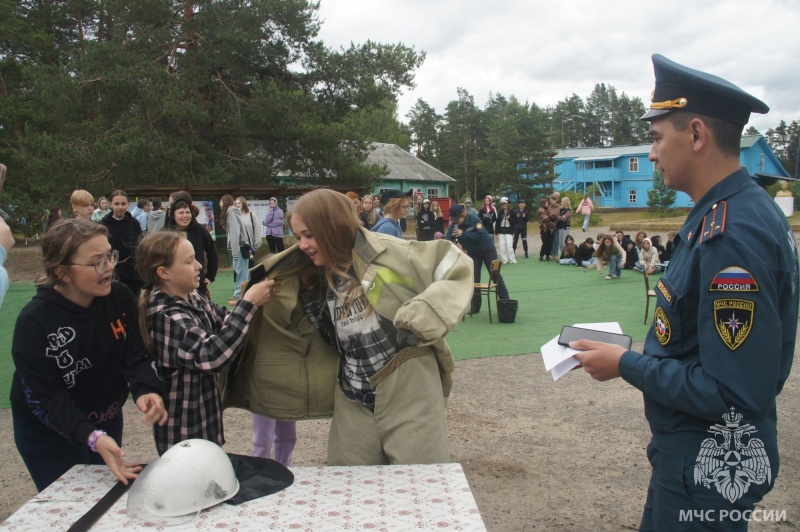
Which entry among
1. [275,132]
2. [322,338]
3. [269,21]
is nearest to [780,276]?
[322,338]

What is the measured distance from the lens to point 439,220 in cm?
1733

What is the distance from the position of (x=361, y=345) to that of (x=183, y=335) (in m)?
0.74

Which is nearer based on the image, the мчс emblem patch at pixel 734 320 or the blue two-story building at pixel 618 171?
the мчс emblem patch at pixel 734 320

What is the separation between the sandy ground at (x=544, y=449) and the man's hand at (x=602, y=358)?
6.60 feet

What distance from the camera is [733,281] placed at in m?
1.54

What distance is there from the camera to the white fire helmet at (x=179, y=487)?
1889mm

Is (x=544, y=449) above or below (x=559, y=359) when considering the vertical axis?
below

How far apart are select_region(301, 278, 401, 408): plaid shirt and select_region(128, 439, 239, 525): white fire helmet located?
786 mm

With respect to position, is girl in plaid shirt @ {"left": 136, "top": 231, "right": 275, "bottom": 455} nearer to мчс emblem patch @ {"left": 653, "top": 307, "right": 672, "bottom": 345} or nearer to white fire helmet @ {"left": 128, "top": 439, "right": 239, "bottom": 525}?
white fire helmet @ {"left": 128, "top": 439, "right": 239, "bottom": 525}

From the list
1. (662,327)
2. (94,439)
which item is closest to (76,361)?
(94,439)

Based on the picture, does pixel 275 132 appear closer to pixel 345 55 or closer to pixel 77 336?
pixel 345 55

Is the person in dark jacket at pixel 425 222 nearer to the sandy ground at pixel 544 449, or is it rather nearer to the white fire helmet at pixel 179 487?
the sandy ground at pixel 544 449

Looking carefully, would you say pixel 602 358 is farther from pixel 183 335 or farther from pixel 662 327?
pixel 183 335

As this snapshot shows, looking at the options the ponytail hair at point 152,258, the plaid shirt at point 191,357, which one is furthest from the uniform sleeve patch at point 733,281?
the ponytail hair at point 152,258
